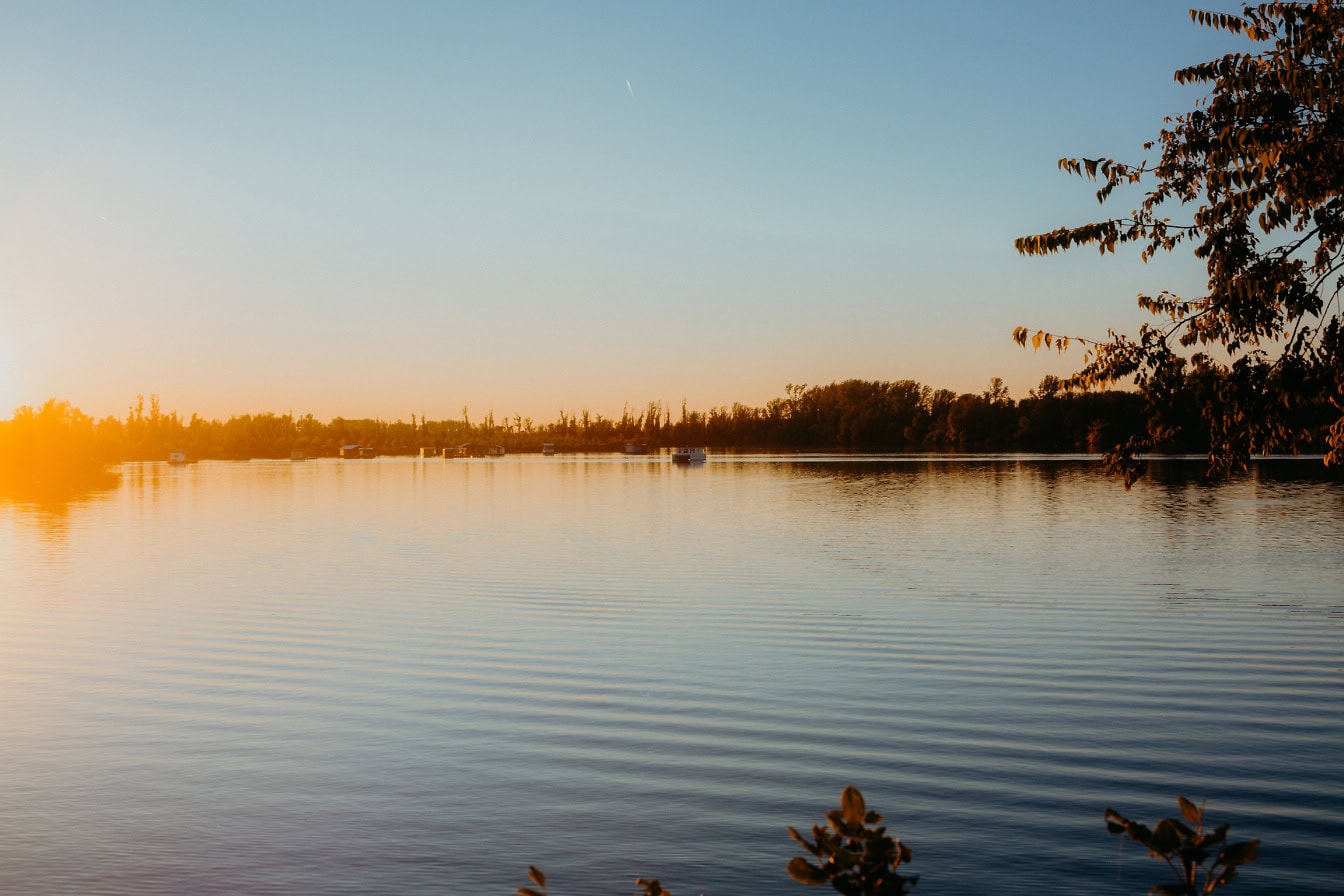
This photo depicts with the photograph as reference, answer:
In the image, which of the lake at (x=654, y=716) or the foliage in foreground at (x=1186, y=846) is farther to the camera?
the lake at (x=654, y=716)

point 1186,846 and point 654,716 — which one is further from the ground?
point 1186,846

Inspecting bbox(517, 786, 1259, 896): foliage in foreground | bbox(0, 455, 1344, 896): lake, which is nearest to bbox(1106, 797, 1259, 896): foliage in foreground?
bbox(517, 786, 1259, 896): foliage in foreground

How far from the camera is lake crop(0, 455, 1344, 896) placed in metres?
10.5

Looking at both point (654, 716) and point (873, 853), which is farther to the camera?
point (654, 716)

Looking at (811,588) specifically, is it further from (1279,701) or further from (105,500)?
(105,500)

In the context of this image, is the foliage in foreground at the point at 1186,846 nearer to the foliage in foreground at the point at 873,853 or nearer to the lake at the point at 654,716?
the foliage in foreground at the point at 873,853

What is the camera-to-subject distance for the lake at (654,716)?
34.4 ft

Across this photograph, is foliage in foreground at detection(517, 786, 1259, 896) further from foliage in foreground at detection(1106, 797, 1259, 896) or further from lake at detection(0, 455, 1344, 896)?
lake at detection(0, 455, 1344, 896)

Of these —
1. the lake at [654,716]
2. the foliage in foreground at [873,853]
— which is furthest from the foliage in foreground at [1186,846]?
the lake at [654,716]

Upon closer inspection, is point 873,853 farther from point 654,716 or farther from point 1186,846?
point 654,716

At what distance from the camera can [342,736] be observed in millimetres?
14977

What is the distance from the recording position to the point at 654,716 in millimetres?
15859

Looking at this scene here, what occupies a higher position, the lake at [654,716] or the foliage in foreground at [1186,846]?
the foliage in foreground at [1186,846]

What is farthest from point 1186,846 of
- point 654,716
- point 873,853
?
point 654,716
